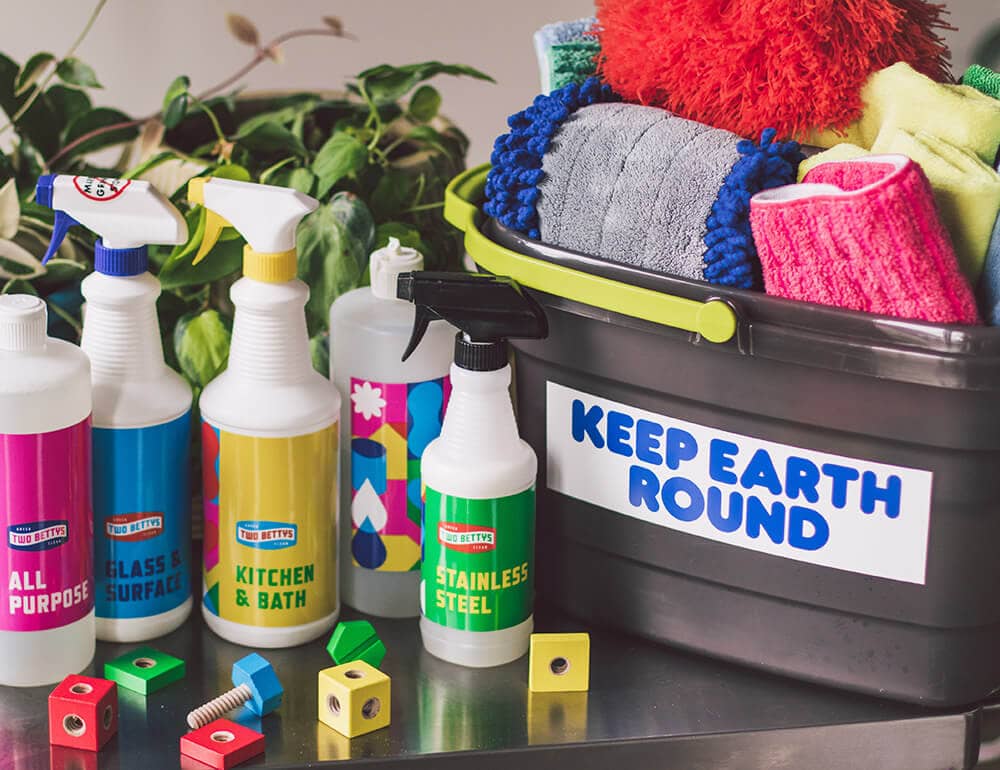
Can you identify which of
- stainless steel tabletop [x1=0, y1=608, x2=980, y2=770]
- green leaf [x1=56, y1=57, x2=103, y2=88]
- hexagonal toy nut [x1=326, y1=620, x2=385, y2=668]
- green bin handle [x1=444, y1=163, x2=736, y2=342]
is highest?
green leaf [x1=56, y1=57, x2=103, y2=88]

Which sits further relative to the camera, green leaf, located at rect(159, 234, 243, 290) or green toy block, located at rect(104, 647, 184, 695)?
green leaf, located at rect(159, 234, 243, 290)

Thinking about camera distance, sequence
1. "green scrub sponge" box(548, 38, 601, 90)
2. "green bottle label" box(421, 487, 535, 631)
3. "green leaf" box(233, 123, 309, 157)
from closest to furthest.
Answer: "green bottle label" box(421, 487, 535, 631) < "green scrub sponge" box(548, 38, 601, 90) < "green leaf" box(233, 123, 309, 157)

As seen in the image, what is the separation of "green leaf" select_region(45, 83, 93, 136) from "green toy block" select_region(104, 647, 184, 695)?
0.48m

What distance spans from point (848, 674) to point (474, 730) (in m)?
0.20

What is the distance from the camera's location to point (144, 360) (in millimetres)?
745

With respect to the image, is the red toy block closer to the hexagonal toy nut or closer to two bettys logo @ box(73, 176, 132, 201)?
the hexagonal toy nut

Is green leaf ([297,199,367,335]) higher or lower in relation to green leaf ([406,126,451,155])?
lower

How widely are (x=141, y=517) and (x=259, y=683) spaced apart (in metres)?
0.12

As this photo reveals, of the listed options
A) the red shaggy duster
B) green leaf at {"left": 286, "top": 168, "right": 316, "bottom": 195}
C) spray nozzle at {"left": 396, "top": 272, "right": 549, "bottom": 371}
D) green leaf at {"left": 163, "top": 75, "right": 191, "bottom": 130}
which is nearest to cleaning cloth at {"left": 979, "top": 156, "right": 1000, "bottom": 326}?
the red shaggy duster

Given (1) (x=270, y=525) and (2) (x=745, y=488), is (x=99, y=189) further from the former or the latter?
(2) (x=745, y=488)

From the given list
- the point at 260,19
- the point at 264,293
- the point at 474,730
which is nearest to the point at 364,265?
the point at 264,293

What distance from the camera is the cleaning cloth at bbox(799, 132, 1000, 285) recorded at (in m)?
0.66

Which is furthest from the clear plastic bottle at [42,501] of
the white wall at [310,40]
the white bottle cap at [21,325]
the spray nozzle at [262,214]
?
the white wall at [310,40]

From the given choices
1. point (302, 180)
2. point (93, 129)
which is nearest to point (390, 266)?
point (302, 180)
